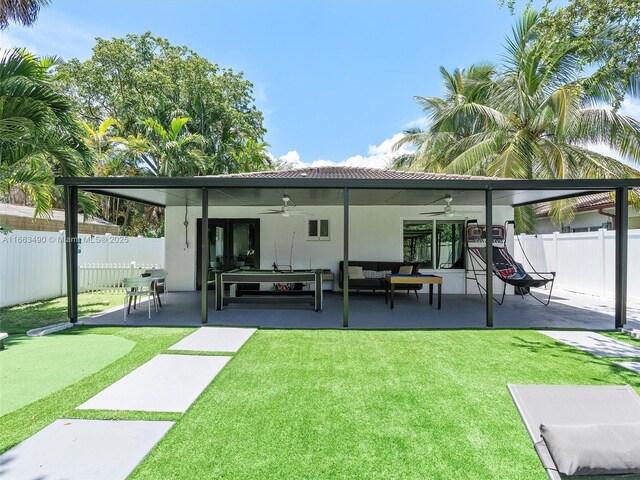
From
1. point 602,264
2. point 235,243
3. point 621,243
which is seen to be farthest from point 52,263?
point 602,264

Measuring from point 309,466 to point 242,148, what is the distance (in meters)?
20.1

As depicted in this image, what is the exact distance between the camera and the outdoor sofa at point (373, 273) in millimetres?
9773

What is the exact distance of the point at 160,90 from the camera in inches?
805

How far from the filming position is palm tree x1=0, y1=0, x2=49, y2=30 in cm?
714

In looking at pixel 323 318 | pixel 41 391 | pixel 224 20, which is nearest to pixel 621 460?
pixel 41 391

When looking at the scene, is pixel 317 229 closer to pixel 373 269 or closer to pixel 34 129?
pixel 373 269

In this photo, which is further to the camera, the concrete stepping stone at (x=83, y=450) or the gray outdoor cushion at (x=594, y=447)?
the concrete stepping stone at (x=83, y=450)

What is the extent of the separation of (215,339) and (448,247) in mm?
8067

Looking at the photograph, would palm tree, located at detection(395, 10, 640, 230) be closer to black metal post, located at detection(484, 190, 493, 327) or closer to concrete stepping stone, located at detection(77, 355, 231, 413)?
black metal post, located at detection(484, 190, 493, 327)

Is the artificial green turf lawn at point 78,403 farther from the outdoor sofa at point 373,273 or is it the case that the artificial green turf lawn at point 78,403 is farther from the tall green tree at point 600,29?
the tall green tree at point 600,29

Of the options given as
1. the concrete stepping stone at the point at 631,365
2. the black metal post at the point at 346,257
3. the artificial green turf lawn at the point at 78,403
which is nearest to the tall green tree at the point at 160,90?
the black metal post at the point at 346,257

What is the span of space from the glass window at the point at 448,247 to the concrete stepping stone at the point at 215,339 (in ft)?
23.0

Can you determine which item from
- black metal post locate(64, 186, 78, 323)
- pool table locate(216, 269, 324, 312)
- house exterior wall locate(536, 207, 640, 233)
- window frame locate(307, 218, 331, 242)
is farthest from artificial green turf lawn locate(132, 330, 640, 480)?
house exterior wall locate(536, 207, 640, 233)

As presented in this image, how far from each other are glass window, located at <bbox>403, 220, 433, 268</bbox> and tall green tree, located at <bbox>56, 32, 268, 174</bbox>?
11.6 meters
